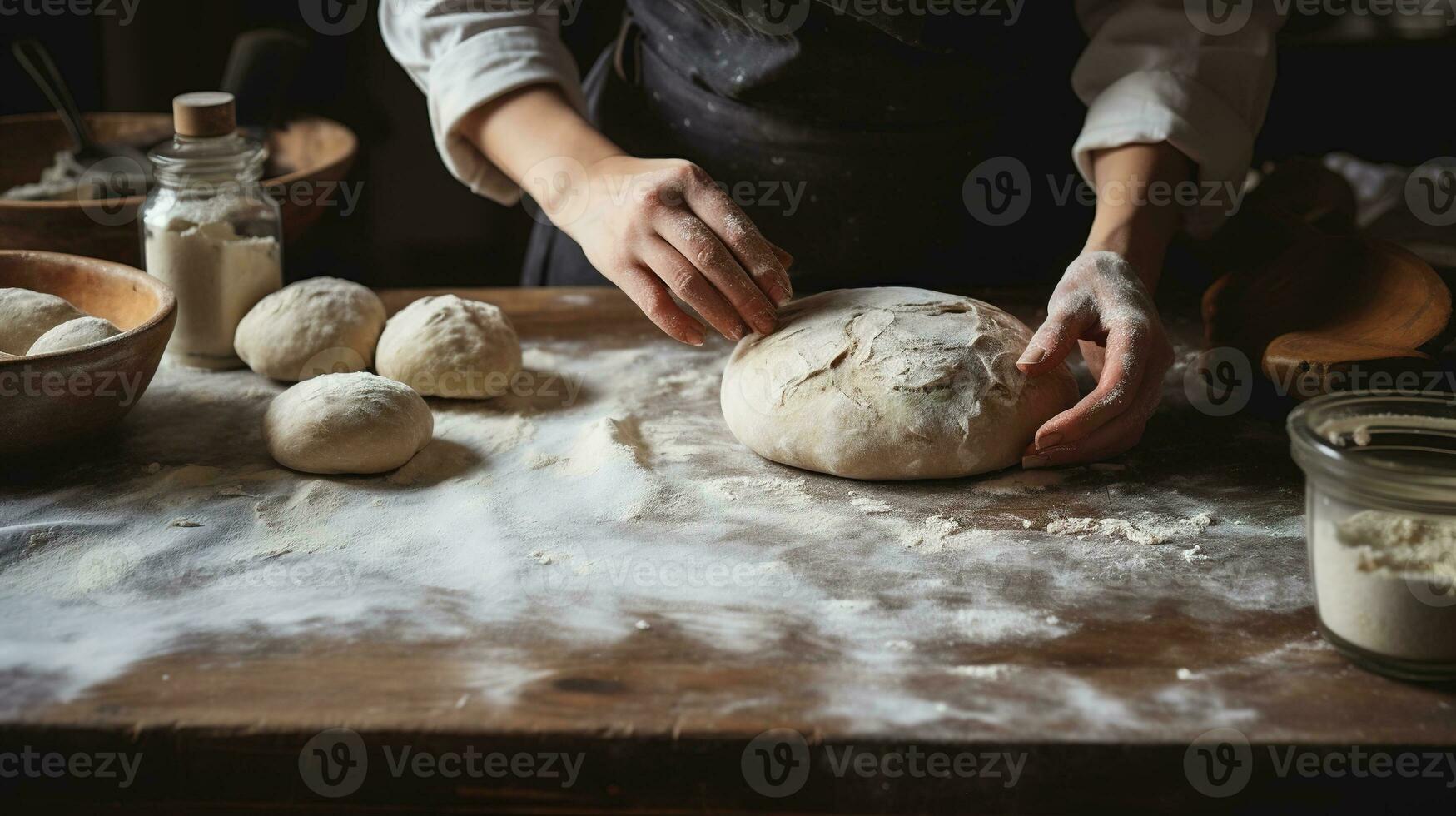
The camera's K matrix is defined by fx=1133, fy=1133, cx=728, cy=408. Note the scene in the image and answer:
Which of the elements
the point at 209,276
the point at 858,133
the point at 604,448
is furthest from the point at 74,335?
the point at 858,133

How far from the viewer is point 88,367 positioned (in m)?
1.30

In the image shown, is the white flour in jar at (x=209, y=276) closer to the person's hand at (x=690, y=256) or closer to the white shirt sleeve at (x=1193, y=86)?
the person's hand at (x=690, y=256)

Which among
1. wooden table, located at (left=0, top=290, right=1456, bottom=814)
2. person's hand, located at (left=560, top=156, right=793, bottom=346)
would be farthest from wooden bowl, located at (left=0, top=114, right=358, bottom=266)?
wooden table, located at (left=0, top=290, right=1456, bottom=814)

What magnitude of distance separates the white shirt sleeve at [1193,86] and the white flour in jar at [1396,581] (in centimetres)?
86

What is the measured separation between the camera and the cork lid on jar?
1571 mm

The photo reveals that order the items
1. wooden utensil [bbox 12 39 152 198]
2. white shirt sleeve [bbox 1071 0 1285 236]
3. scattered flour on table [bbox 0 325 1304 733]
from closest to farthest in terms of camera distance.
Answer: scattered flour on table [bbox 0 325 1304 733] < white shirt sleeve [bbox 1071 0 1285 236] < wooden utensil [bbox 12 39 152 198]

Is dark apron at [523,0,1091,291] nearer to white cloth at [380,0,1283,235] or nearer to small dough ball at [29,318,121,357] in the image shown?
white cloth at [380,0,1283,235]

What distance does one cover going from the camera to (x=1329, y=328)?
1586 mm

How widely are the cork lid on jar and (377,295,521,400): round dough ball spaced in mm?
366

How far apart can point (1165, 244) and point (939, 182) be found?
1.26 ft

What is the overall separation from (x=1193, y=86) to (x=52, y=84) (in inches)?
79.4

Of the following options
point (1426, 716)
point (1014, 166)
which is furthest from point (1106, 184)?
point (1426, 716)

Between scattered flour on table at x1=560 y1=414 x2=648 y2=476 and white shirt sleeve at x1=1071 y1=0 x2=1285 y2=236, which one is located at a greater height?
white shirt sleeve at x1=1071 y1=0 x2=1285 y2=236

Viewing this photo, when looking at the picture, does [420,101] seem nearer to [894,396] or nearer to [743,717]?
[894,396]
